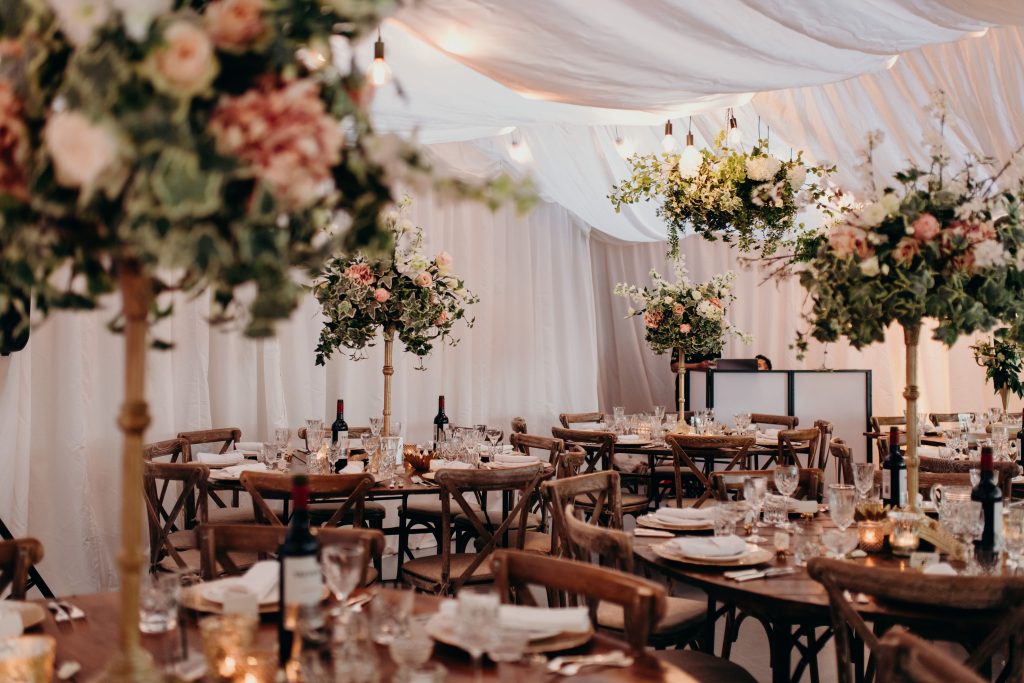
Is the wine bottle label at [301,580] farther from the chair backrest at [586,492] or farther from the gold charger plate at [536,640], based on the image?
the chair backrest at [586,492]

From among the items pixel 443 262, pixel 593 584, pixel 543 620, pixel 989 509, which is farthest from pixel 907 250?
pixel 443 262

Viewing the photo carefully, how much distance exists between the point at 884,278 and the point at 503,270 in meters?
5.94

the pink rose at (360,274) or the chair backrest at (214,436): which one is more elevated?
the pink rose at (360,274)

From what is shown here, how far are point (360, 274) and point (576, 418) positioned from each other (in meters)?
3.20

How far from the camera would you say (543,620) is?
188cm

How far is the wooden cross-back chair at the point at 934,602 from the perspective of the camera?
6.70 ft

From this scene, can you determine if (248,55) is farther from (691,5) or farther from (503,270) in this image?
(503,270)

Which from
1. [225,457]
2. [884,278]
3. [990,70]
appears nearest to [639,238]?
[990,70]

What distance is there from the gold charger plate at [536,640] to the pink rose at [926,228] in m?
1.70

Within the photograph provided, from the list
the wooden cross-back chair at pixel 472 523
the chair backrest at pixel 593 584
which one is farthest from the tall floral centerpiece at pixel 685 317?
the chair backrest at pixel 593 584

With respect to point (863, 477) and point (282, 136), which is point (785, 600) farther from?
point (282, 136)

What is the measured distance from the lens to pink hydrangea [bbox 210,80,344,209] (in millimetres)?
1229

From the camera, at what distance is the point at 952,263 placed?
2.88 metres

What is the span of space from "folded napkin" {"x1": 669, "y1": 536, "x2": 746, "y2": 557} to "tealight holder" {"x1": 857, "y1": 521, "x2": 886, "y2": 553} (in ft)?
1.39
